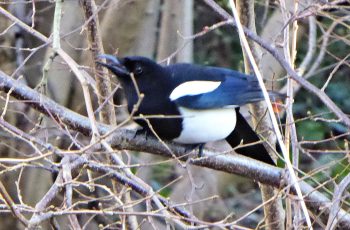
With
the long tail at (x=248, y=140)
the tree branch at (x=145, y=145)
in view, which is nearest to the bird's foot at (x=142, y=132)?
the tree branch at (x=145, y=145)

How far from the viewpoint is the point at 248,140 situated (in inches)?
144

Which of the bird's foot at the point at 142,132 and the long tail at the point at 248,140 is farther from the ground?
the bird's foot at the point at 142,132

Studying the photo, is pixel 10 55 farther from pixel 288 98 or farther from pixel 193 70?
pixel 288 98

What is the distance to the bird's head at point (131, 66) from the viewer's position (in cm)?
327

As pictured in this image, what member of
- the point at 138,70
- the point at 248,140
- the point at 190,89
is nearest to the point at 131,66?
the point at 138,70

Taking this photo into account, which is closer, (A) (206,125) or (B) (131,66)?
(B) (131,66)

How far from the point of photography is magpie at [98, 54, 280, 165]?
3.39 m

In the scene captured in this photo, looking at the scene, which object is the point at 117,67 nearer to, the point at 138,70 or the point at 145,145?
the point at 138,70

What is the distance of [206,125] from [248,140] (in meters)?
0.20

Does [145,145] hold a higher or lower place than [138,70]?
lower

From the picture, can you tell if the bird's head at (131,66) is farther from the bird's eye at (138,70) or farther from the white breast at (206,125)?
the white breast at (206,125)

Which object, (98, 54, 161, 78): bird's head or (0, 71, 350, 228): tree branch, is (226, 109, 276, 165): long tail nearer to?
(0, 71, 350, 228): tree branch

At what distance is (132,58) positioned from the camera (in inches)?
132

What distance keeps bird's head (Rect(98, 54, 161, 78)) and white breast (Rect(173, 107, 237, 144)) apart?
19cm
